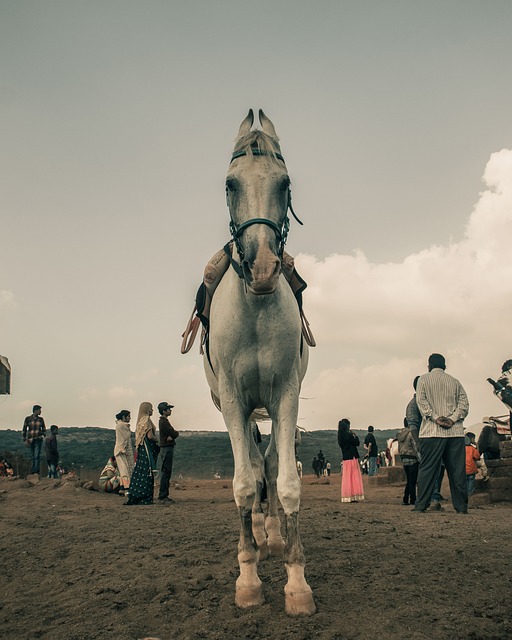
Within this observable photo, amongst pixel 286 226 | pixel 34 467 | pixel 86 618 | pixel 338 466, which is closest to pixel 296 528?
pixel 86 618

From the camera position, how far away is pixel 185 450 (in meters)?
45.7

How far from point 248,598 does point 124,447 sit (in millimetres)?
11729

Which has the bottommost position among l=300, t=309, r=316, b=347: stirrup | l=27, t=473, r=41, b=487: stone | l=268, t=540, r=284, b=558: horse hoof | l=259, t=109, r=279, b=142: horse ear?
l=27, t=473, r=41, b=487: stone

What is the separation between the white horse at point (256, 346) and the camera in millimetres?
4352

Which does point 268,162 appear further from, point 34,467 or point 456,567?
point 34,467

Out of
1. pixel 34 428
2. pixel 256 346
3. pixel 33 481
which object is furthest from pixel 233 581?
pixel 34 428

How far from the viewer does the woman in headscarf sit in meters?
13.0

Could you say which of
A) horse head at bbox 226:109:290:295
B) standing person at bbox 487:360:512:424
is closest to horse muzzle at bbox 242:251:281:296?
horse head at bbox 226:109:290:295

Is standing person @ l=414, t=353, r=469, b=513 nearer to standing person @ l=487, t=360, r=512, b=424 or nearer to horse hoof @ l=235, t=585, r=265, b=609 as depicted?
standing person @ l=487, t=360, r=512, b=424

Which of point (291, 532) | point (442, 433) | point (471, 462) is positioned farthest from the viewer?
point (471, 462)

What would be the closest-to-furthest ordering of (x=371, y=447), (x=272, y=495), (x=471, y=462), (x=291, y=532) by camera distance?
(x=291, y=532), (x=272, y=495), (x=471, y=462), (x=371, y=447)

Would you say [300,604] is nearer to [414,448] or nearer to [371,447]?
[414,448]

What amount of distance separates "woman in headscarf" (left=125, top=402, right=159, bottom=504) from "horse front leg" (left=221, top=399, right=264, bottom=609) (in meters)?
8.56

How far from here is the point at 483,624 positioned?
13.4 ft
